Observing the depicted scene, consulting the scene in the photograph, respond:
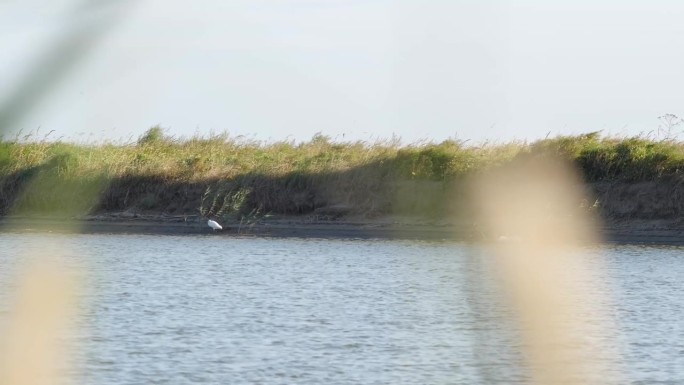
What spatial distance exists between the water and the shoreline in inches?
72.1

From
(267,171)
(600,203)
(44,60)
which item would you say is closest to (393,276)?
(600,203)

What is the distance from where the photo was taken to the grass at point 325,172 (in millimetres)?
25094

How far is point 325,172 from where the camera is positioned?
90.6 ft

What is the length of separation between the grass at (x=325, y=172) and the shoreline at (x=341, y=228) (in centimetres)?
40

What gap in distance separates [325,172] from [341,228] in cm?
235

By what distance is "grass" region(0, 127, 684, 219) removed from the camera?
25094 mm

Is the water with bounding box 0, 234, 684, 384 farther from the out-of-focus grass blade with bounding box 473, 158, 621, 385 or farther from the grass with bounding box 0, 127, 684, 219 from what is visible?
the grass with bounding box 0, 127, 684, 219

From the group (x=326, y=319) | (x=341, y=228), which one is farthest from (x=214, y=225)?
(x=326, y=319)

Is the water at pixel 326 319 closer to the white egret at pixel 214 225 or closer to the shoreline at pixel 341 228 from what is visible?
the shoreline at pixel 341 228

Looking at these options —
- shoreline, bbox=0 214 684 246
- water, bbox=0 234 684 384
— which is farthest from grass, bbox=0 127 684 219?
water, bbox=0 234 684 384

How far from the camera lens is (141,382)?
8.88 metres

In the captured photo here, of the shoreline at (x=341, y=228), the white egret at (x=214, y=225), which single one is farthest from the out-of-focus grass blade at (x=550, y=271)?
the white egret at (x=214, y=225)

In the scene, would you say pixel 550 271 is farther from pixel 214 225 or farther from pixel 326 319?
pixel 214 225

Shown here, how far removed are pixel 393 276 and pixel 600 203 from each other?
8099 millimetres
